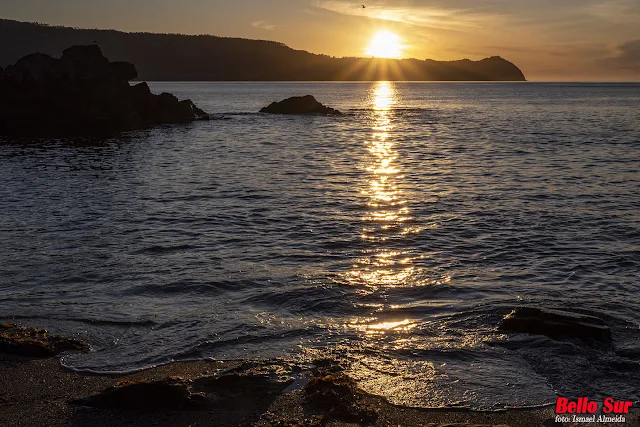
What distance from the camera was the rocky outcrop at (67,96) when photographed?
6059 centimetres

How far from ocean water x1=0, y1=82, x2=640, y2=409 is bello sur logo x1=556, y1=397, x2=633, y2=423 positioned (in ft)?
1.18

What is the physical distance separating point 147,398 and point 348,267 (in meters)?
8.35

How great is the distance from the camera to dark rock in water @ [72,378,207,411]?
8.69 meters

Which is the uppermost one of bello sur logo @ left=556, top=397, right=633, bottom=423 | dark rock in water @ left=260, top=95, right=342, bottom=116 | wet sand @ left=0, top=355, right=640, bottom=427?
dark rock in water @ left=260, top=95, right=342, bottom=116

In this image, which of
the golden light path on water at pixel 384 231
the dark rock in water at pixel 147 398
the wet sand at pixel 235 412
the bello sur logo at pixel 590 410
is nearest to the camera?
the wet sand at pixel 235 412

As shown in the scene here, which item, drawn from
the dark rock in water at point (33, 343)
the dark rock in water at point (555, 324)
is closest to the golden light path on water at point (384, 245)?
the dark rock in water at point (555, 324)

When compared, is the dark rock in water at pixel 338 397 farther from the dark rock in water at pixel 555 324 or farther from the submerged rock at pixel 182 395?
the dark rock in water at pixel 555 324

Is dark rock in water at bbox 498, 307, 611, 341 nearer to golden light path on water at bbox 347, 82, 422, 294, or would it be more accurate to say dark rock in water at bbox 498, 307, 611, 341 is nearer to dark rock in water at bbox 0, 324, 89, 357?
golden light path on water at bbox 347, 82, 422, 294

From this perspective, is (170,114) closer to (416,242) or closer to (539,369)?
(416,242)

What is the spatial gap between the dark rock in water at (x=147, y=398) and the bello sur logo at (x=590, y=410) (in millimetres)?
5224

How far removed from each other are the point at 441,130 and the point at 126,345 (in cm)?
6307

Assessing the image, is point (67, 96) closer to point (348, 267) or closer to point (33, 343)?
point (348, 267)

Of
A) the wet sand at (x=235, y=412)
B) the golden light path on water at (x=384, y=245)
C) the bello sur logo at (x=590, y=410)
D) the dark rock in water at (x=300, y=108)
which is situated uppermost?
the dark rock in water at (x=300, y=108)

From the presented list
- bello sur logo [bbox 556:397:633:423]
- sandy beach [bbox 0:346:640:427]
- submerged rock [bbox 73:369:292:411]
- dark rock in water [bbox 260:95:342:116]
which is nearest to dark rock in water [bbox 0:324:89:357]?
sandy beach [bbox 0:346:640:427]
